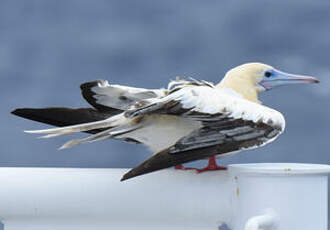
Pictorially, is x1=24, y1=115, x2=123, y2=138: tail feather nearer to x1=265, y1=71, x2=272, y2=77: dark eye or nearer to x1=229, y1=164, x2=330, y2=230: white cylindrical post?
x1=229, y1=164, x2=330, y2=230: white cylindrical post

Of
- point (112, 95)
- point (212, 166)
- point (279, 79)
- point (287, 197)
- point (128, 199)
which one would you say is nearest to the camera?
point (287, 197)

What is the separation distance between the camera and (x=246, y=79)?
150cm

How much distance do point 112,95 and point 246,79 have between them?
0.36 metres

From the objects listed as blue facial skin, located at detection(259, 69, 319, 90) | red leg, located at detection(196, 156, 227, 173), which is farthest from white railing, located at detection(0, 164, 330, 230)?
blue facial skin, located at detection(259, 69, 319, 90)

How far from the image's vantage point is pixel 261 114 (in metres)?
1.27

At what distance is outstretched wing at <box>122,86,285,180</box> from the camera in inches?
45.0

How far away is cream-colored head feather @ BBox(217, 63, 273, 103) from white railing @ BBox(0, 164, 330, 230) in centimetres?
34

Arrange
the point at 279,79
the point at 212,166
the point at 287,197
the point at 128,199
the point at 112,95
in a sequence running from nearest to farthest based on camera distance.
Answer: the point at 287,197
the point at 128,199
the point at 212,166
the point at 112,95
the point at 279,79

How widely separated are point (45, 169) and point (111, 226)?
0.63 feet

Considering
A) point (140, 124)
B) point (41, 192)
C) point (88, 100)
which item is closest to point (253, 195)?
point (140, 124)

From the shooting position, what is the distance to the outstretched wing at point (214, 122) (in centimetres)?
114

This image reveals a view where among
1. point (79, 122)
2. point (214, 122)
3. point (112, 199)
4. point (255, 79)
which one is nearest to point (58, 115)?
point (79, 122)

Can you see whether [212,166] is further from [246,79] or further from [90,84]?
[90,84]

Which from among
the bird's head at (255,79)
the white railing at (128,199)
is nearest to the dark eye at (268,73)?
the bird's head at (255,79)
